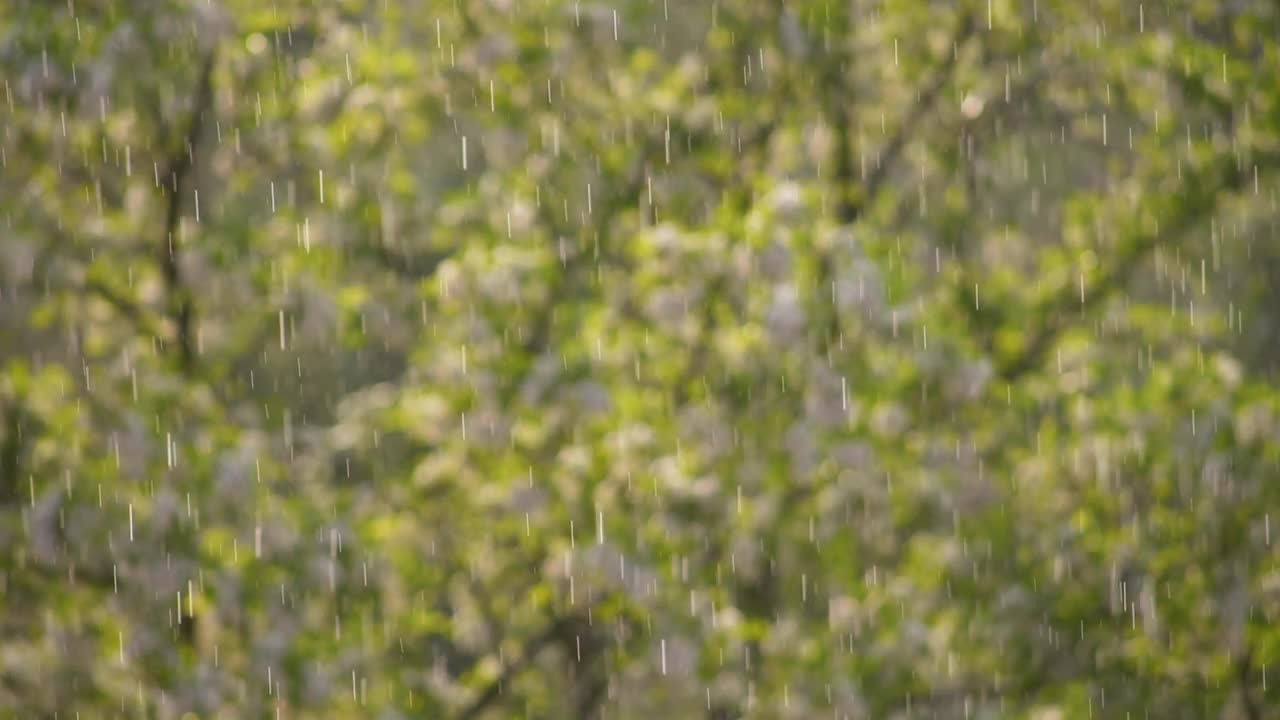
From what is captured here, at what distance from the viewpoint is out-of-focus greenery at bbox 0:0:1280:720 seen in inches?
144

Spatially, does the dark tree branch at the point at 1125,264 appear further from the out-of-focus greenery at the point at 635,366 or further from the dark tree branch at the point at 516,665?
the dark tree branch at the point at 516,665

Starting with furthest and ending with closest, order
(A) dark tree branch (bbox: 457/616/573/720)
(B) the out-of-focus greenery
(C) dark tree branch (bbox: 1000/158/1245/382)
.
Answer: (C) dark tree branch (bbox: 1000/158/1245/382), (A) dark tree branch (bbox: 457/616/573/720), (B) the out-of-focus greenery

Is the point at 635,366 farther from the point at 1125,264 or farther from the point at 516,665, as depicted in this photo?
the point at 1125,264

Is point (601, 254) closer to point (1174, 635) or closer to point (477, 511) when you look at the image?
point (477, 511)

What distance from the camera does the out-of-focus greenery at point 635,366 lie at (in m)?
3.65

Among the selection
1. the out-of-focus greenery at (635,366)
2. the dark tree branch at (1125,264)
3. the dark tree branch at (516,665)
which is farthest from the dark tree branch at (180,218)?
the dark tree branch at (1125,264)

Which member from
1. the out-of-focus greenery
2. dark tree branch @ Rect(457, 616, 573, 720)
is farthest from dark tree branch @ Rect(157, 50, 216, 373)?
dark tree branch @ Rect(457, 616, 573, 720)

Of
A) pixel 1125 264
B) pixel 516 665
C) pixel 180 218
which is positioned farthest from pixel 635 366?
pixel 1125 264

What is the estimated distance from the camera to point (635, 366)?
3.94m

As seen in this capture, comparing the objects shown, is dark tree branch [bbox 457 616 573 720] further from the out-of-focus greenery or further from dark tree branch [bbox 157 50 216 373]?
dark tree branch [bbox 157 50 216 373]

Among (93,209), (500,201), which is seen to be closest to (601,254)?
(500,201)

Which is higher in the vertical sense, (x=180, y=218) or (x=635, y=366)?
(x=180, y=218)

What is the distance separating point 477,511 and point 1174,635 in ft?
6.25

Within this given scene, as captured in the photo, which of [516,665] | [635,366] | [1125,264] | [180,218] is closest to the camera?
[635,366]
